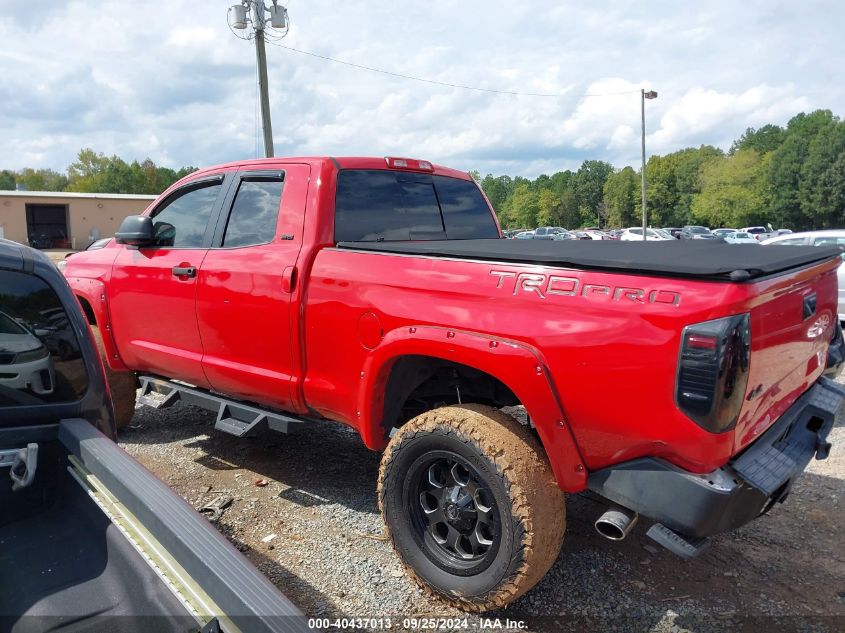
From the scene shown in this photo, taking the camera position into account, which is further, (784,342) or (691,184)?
(691,184)

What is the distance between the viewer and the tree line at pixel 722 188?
200 ft

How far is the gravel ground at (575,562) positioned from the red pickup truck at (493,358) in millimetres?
409

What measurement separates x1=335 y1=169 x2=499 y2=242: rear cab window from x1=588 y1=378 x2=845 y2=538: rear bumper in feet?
6.82

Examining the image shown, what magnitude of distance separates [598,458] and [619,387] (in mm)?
325

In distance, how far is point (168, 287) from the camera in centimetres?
424

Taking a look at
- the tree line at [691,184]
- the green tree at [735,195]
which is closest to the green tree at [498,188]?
the tree line at [691,184]

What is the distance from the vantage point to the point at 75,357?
8.23 ft

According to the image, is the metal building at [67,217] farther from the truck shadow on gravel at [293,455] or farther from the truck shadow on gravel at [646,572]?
the truck shadow on gravel at [646,572]

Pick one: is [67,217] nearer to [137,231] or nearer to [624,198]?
[137,231]

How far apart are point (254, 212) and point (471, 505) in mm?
2295

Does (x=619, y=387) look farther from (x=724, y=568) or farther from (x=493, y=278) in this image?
(x=724, y=568)

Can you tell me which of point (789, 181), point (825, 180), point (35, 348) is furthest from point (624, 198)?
point (35, 348)

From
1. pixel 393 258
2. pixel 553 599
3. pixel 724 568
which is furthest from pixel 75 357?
pixel 724 568

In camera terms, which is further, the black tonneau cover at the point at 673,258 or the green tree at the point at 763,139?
the green tree at the point at 763,139
